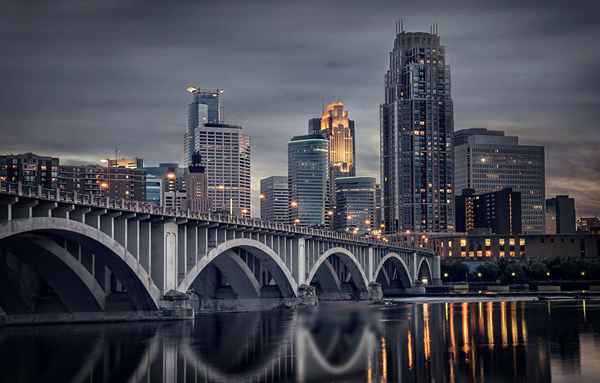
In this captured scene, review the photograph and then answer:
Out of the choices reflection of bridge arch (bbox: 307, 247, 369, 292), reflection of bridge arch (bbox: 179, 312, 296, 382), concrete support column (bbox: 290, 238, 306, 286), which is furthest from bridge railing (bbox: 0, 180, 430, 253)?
reflection of bridge arch (bbox: 307, 247, 369, 292)

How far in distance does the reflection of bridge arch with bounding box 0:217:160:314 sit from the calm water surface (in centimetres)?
328

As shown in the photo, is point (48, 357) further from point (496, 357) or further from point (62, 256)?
point (496, 357)

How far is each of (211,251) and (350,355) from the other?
37.7 metres

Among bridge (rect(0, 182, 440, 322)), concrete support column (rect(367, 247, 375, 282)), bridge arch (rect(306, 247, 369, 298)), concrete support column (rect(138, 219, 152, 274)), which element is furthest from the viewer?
concrete support column (rect(367, 247, 375, 282))

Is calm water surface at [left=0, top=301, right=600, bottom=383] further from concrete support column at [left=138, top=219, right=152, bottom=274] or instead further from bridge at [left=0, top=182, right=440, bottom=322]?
concrete support column at [left=138, top=219, right=152, bottom=274]

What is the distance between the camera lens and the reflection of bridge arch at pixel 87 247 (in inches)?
2960

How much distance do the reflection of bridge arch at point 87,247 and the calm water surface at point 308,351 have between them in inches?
129

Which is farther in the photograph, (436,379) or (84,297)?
(84,297)

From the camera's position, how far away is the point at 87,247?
3366 inches

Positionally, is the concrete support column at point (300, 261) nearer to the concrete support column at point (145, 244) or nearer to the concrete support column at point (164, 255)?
the concrete support column at point (164, 255)

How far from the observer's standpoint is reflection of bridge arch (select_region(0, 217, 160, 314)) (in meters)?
75.2

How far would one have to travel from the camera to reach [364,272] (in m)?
176

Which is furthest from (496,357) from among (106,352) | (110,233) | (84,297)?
(84,297)

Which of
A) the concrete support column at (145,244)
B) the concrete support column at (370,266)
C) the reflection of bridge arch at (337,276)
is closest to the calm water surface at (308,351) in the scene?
the concrete support column at (145,244)
